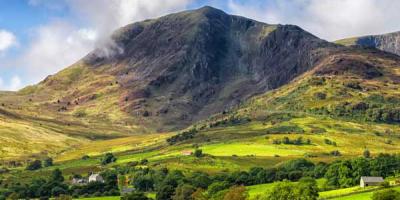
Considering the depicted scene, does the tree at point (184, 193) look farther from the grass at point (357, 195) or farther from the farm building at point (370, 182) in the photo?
the grass at point (357, 195)

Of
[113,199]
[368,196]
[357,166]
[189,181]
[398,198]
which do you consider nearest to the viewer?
[398,198]

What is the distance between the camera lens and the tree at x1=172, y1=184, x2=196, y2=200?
6388 inches

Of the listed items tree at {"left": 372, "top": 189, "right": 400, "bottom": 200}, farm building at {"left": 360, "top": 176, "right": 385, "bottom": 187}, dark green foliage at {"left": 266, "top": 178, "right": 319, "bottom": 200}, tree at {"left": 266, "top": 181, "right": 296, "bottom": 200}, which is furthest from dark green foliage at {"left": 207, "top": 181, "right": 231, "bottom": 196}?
tree at {"left": 372, "top": 189, "right": 400, "bottom": 200}

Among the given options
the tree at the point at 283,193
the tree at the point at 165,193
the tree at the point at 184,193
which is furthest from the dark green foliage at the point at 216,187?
the tree at the point at 283,193

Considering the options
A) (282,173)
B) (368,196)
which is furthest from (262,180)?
(368,196)

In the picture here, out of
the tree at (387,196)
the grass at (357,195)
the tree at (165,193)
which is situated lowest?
the tree at (165,193)

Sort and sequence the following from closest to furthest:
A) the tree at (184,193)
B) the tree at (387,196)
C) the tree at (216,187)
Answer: the tree at (387,196), the tree at (216,187), the tree at (184,193)

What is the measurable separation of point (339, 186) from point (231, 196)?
49.1 m

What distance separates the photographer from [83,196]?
630 ft

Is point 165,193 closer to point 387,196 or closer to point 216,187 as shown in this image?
point 216,187

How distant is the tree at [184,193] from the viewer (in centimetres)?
16225

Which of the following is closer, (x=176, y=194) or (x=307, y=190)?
(x=307, y=190)

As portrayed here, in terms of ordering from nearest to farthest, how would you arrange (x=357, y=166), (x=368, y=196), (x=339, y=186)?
(x=368, y=196)
(x=339, y=186)
(x=357, y=166)

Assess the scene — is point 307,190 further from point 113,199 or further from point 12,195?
point 12,195
